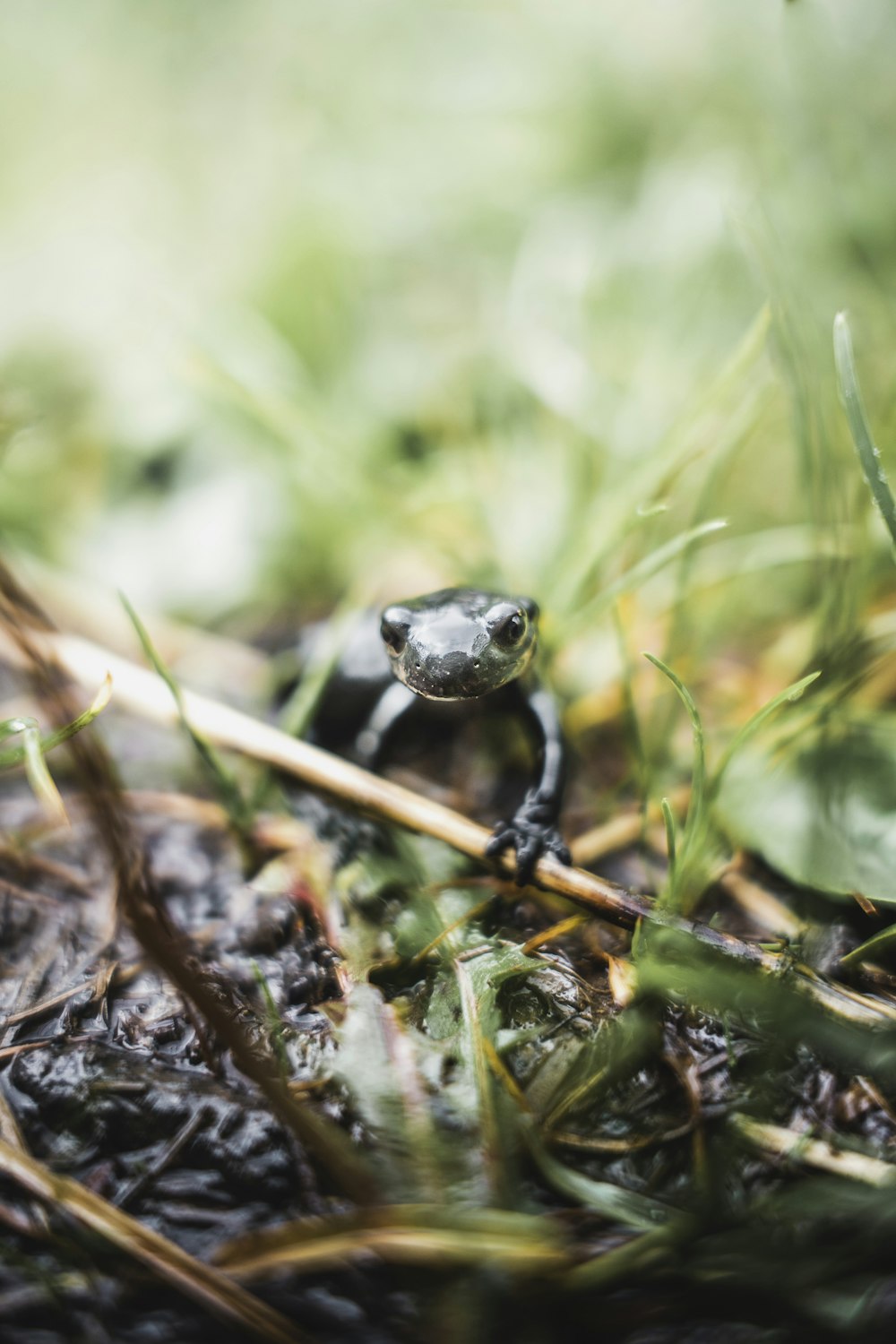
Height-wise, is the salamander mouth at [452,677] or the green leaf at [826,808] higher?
the salamander mouth at [452,677]

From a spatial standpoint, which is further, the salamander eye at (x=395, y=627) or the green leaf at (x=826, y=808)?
the salamander eye at (x=395, y=627)

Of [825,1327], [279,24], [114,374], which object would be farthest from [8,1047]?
[279,24]

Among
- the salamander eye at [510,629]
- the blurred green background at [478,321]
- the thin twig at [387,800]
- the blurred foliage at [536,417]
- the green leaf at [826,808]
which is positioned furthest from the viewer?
the blurred green background at [478,321]

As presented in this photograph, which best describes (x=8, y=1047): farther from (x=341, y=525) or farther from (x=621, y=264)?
(x=621, y=264)

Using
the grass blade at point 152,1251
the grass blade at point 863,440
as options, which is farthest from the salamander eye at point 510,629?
the grass blade at point 152,1251

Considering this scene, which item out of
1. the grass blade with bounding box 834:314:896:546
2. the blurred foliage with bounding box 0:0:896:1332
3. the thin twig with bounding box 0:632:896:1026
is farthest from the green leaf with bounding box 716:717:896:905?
the grass blade with bounding box 834:314:896:546

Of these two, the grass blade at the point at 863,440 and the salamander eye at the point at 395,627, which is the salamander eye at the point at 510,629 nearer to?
the salamander eye at the point at 395,627

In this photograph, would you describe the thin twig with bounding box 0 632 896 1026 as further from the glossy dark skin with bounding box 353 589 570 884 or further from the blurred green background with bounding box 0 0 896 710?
the blurred green background with bounding box 0 0 896 710

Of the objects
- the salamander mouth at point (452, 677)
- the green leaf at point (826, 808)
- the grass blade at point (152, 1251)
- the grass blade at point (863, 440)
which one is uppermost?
the grass blade at point (863, 440)

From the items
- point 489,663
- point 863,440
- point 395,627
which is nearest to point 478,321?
point 395,627
